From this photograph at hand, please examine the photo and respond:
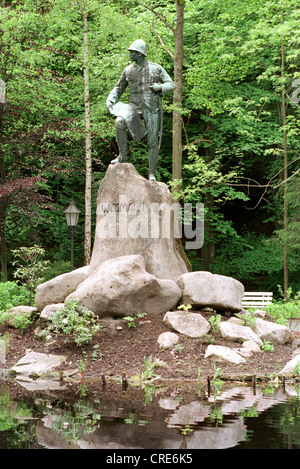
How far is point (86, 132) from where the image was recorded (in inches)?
655

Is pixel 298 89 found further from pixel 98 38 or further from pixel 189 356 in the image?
pixel 189 356

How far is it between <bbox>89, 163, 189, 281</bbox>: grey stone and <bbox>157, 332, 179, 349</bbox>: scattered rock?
4.93 ft

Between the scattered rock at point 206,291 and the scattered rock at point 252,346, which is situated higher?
the scattered rock at point 206,291

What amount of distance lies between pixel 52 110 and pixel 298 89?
7189 millimetres

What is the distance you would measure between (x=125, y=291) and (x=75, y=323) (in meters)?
0.89

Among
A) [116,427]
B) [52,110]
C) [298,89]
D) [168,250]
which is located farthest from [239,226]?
[116,427]

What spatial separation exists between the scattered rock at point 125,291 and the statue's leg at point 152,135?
6.80 feet

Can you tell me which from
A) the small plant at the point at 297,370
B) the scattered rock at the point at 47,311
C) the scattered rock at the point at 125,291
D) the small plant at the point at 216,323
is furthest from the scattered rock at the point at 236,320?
the scattered rock at the point at 47,311

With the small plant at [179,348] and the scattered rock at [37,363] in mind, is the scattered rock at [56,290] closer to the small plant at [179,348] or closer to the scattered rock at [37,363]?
the scattered rock at [37,363]

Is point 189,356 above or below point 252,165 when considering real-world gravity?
below

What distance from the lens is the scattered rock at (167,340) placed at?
848 cm

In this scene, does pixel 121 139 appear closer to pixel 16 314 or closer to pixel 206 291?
pixel 206 291
